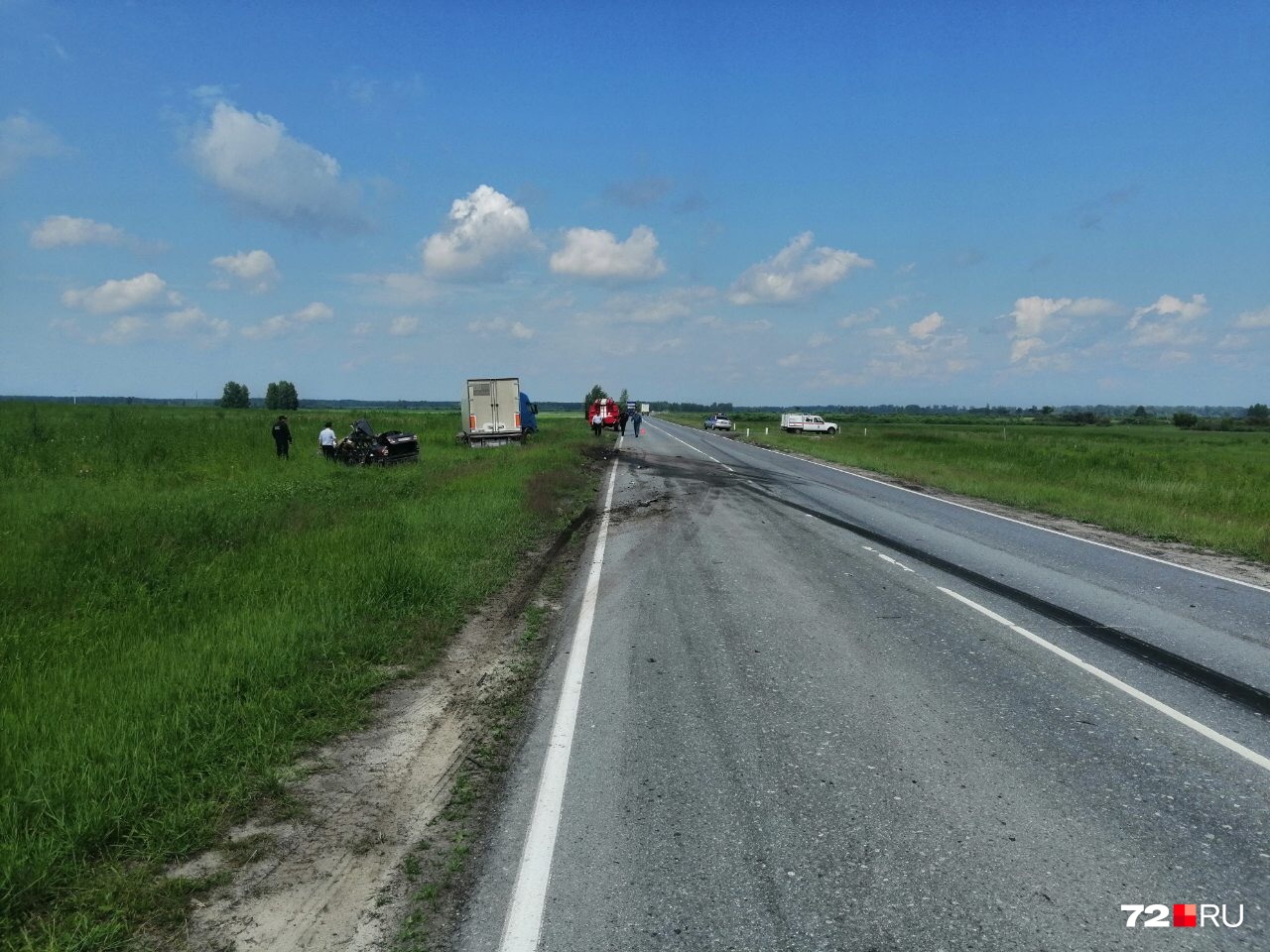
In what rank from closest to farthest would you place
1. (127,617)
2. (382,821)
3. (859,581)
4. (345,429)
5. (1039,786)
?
(382,821) < (1039,786) < (127,617) < (859,581) < (345,429)

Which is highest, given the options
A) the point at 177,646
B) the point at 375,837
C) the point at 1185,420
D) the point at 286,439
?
the point at 286,439

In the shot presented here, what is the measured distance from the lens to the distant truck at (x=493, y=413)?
3470 cm

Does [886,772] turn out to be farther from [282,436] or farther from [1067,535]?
[282,436]

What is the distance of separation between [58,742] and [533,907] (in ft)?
10.9

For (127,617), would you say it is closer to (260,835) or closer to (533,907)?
(260,835)

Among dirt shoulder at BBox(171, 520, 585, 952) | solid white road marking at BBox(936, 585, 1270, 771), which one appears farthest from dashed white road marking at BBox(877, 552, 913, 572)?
dirt shoulder at BBox(171, 520, 585, 952)

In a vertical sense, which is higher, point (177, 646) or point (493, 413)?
point (493, 413)

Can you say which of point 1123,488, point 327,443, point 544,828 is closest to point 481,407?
point 327,443

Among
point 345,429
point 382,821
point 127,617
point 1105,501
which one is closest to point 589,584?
point 127,617

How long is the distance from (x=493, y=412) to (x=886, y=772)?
31957 mm

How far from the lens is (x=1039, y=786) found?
13.9 ft

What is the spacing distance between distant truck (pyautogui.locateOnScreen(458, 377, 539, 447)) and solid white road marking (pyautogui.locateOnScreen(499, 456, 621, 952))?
28.9m

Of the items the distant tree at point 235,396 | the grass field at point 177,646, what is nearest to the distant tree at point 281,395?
the distant tree at point 235,396

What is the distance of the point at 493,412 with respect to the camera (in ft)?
115
